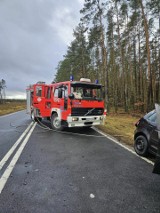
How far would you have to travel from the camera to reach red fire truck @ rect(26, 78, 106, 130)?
27.8 ft

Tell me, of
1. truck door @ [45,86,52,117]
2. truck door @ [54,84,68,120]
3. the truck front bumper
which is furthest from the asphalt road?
truck door @ [45,86,52,117]

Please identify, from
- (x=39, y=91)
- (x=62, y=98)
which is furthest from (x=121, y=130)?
(x=39, y=91)

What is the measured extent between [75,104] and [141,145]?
4.00 metres

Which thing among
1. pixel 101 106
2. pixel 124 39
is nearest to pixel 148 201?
pixel 101 106

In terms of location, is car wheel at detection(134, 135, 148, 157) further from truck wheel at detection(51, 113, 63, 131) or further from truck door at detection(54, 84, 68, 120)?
truck wheel at detection(51, 113, 63, 131)

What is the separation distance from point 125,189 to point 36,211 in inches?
65.1

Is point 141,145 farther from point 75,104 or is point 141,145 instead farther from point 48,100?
point 48,100

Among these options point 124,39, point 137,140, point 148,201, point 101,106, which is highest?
point 124,39

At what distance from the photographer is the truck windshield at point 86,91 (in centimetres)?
879

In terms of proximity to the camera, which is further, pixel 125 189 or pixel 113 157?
pixel 113 157

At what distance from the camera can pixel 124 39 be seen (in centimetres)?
2073

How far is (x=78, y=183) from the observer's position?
3.43 m

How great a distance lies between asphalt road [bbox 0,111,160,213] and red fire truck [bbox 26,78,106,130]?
10.4 feet

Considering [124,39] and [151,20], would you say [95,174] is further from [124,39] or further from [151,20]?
[124,39]
